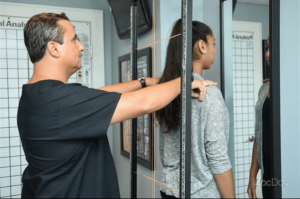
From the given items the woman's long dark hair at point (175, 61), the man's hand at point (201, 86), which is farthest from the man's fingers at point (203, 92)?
the woman's long dark hair at point (175, 61)

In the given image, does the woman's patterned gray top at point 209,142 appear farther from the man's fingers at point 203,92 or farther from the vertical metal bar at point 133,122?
the vertical metal bar at point 133,122

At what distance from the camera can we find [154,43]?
156 centimetres

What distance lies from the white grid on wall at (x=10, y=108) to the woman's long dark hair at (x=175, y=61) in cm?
103

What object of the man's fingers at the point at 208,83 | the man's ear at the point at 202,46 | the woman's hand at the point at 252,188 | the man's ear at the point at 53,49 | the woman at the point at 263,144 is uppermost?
the man's ear at the point at 202,46

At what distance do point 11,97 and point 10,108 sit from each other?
0.07 meters

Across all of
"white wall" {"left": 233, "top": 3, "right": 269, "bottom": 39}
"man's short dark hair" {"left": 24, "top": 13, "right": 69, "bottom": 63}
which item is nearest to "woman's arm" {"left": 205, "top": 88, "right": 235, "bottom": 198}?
"white wall" {"left": 233, "top": 3, "right": 269, "bottom": 39}

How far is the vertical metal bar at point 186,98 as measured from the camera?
115 cm

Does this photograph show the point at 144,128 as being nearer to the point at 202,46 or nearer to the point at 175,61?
the point at 175,61

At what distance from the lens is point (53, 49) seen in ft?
3.55

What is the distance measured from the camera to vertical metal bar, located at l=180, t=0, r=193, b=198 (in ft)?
3.77

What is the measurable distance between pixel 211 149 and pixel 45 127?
1.95 feet

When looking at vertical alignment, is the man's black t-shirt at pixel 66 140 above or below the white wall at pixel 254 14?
below
